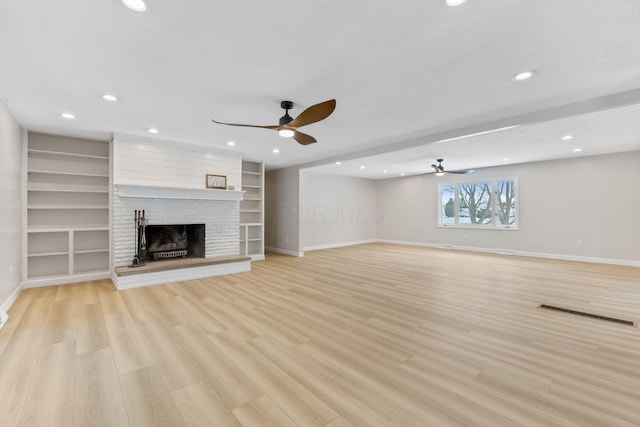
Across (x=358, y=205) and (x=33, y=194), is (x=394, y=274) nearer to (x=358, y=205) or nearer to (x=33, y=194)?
(x=358, y=205)

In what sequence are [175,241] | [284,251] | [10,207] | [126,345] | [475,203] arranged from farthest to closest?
[475,203], [284,251], [175,241], [10,207], [126,345]

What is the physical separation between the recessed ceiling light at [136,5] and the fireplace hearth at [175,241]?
4.31 meters

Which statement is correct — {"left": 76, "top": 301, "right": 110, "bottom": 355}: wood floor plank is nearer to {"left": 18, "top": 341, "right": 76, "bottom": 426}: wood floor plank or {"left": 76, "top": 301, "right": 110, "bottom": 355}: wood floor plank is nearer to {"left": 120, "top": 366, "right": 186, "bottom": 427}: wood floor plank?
{"left": 18, "top": 341, "right": 76, "bottom": 426}: wood floor plank

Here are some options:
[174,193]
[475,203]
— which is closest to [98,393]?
[174,193]

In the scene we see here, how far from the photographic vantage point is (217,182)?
5859 millimetres

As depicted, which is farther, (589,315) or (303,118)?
(589,315)

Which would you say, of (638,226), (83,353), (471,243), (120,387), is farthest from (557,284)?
(83,353)

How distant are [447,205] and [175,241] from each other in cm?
828

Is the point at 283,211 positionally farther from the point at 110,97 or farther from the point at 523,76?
the point at 523,76

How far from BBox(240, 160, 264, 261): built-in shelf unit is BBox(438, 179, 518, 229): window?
20.0 feet

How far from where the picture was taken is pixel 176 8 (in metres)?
1.77

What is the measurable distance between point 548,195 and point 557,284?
3.64 metres

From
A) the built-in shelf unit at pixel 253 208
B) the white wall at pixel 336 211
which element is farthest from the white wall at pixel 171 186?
the white wall at pixel 336 211

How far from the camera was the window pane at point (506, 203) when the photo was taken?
7770mm
